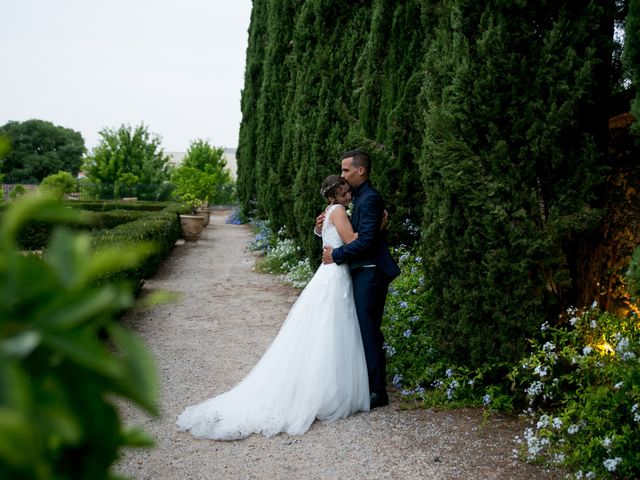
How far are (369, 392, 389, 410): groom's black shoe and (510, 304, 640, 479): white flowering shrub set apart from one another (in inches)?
42.0

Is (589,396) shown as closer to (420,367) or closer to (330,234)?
(420,367)

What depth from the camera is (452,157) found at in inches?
183

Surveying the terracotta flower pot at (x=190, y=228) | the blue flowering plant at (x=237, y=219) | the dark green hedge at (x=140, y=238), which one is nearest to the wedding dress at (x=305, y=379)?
the dark green hedge at (x=140, y=238)

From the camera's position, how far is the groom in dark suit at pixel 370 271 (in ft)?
16.4

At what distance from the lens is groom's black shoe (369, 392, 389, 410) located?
4.99 metres

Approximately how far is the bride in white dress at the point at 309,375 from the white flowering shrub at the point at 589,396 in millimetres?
1298

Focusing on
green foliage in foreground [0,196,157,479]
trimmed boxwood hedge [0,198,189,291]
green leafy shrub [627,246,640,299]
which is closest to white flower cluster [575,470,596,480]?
green leafy shrub [627,246,640,299]

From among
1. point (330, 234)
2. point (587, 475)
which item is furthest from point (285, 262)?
point (587, 475)

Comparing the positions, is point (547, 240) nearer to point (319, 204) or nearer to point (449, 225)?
point (449, 225)

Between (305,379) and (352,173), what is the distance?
5.71ft

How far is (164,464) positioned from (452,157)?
297 cm

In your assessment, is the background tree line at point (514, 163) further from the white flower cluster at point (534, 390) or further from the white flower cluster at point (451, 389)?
the white flower cluster at point (534, 390)

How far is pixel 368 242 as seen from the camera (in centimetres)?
497

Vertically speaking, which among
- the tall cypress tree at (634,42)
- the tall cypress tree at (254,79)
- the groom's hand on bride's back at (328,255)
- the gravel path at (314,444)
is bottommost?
the gravel path at (314,444)
